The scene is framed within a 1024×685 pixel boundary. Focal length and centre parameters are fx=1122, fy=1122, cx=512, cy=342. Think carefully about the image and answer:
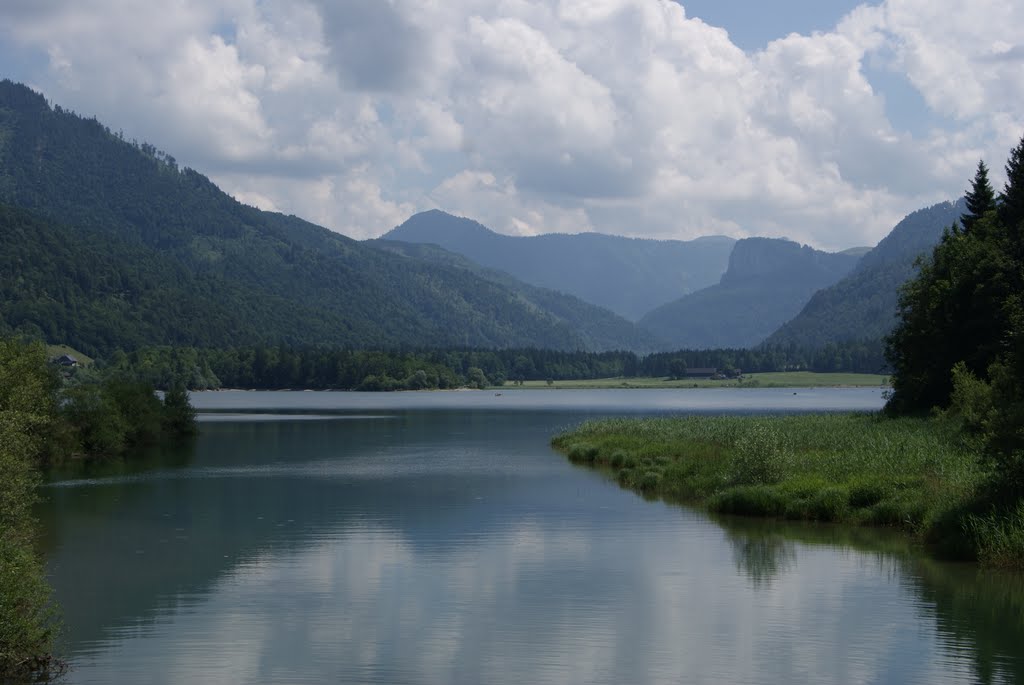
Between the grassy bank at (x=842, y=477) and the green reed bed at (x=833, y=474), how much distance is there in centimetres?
5

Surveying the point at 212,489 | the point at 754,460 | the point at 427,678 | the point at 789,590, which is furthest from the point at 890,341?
the point at 427,678

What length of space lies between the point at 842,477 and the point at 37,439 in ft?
165

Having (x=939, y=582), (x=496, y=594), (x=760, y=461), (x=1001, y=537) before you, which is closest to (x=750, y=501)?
(x=760, y=461)

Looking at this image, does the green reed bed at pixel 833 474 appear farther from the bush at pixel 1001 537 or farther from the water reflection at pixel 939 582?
the water reflection at pixel 939 582

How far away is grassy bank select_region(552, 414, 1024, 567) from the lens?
3672cm

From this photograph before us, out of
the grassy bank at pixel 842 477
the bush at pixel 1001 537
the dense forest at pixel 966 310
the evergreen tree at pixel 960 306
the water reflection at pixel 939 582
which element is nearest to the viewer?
the water reflection at pixel 939 582

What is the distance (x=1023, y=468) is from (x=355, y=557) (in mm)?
22132

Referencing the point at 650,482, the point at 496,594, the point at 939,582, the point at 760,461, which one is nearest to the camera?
the point at 496,594

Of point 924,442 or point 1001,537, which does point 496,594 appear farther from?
point 924,442

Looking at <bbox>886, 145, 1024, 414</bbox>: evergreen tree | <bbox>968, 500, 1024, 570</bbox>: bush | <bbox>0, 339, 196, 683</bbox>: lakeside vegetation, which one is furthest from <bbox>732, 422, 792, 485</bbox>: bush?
<bbox>0, 339, 196, 683</bbox>: lakeside vegetation

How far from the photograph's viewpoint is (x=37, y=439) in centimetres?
7169

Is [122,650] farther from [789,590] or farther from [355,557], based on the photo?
[789,590]

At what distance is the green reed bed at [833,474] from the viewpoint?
39219 millimetres

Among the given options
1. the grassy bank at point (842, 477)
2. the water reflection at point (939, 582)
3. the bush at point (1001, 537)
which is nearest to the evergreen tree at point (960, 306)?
the grassy bank at point (842, 477)
